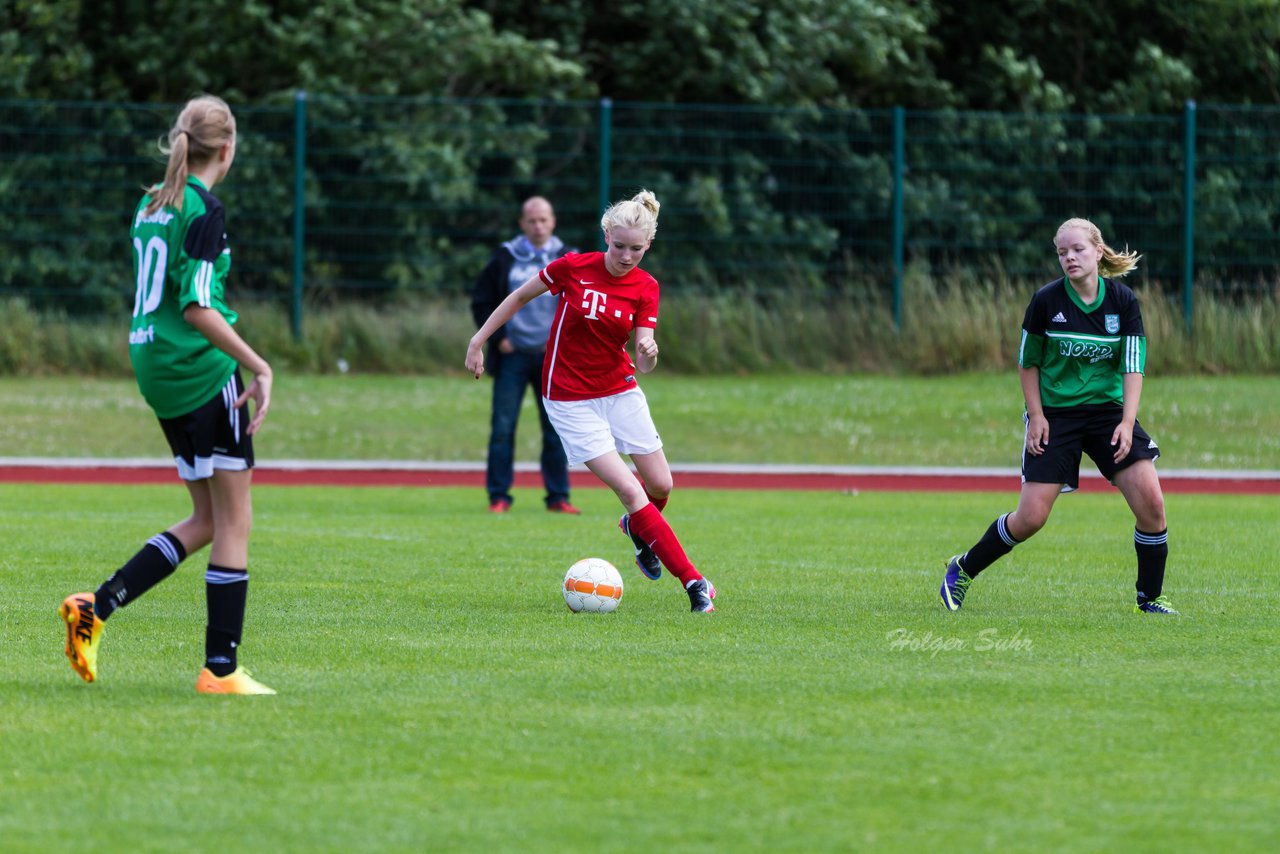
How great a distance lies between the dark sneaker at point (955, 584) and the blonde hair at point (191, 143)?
4.02 meters

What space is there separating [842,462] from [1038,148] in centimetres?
734

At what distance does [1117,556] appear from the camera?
34.9 feet

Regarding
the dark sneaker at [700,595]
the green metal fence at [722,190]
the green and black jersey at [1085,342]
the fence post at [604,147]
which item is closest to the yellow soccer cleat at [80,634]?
the dark sneaker at [700,595]

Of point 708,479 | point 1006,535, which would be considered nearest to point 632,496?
point 1006,535

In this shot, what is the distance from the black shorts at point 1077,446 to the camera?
323 inches

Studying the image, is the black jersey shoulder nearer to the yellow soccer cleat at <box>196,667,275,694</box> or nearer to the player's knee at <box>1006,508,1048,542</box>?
the yellow soccer cleat at <box>196,667,275,694</box>

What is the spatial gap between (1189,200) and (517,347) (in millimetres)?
12383

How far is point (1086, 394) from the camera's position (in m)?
8.23

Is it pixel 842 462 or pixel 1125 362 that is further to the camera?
pixel 842 462

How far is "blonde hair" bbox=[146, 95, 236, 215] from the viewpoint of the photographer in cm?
582

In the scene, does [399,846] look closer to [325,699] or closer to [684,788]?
[684,788]

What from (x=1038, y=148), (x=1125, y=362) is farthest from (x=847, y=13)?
(x=1125, y=362)

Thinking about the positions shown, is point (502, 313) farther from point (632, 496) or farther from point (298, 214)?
point (298, 214)

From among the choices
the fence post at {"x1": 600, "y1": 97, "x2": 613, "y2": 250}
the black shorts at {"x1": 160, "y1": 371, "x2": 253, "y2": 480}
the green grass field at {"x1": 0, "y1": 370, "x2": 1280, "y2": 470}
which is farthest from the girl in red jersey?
the fence post at {"x1": 600, "y1": 97, "x2": 613, "y2": 250}
